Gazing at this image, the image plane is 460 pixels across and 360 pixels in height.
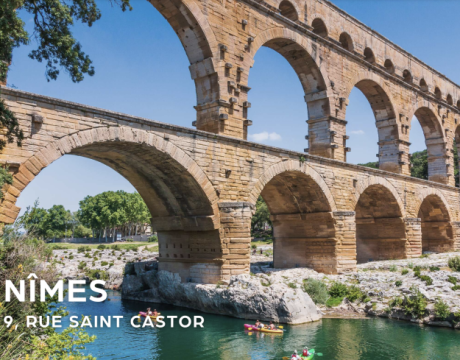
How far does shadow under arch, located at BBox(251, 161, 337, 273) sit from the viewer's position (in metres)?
18.5

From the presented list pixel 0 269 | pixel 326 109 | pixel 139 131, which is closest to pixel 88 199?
pixel 326 109

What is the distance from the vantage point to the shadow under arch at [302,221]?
18469 millimetres

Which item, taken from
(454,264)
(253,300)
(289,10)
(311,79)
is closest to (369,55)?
(311,79)

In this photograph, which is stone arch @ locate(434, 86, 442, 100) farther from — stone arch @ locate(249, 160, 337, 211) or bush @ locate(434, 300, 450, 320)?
bush @ locate(434, 300, 450, 320)

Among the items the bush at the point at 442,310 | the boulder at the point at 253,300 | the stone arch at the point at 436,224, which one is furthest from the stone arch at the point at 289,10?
the stone arch at the point at 436,224

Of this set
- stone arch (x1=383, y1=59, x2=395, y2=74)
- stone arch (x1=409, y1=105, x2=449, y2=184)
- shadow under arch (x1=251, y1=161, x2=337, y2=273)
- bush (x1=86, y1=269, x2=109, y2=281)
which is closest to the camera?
shadow under arch (x1=251, y1=161, x2=337, y2=273)

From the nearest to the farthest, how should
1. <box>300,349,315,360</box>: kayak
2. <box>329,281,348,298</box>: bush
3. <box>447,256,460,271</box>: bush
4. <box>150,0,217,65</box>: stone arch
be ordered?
<box>300,349,315,360</box>: kayak, <box>150,0,217,65</box>: stone arch, <box>329,281,348,298</box>: bush, <box>447,256,460,271</box>: bush

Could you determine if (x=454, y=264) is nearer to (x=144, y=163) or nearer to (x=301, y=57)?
(x=301, y=57)

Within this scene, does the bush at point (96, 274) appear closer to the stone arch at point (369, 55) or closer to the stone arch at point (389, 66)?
the stone arch at point (369, 55)

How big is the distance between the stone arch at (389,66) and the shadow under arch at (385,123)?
2032 millimetres

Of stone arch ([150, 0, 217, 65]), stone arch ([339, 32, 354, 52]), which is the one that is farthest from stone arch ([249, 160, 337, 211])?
stone arch ([339, 32, 354, 52])

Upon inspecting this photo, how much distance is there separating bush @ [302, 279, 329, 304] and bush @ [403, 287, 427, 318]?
2.68m

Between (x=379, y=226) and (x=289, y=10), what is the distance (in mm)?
12117

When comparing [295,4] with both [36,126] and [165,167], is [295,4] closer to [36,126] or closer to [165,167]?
[165,167]
